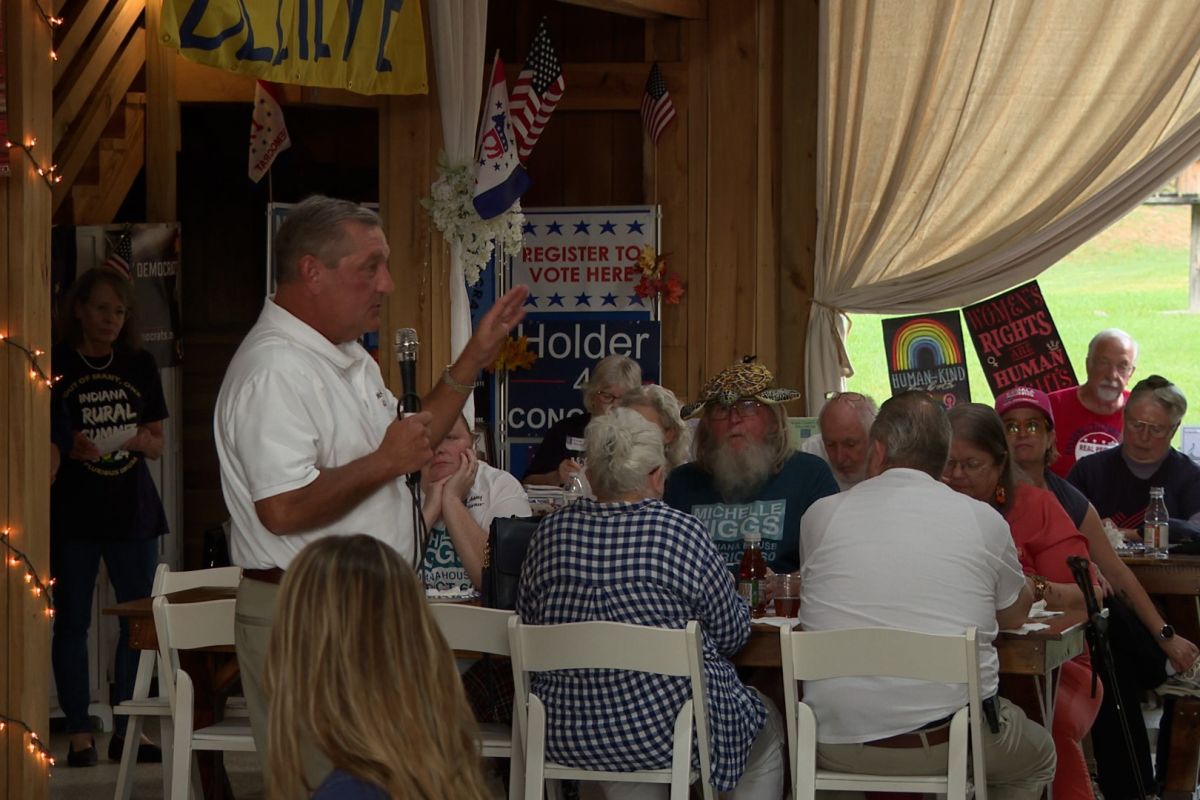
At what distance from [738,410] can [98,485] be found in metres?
2.57

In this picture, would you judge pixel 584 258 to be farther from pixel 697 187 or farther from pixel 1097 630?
pixel 1097 630

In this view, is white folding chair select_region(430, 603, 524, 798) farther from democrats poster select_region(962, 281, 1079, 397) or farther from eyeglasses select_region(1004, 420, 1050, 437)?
democrats poster select_region(962, 281, 1079, 397)

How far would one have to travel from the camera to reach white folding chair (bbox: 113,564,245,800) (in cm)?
484

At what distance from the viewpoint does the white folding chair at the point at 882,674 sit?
3732mm

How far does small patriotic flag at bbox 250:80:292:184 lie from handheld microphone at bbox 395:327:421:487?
4.89m

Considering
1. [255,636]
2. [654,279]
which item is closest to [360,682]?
[255,636]

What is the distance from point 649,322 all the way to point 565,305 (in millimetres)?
429

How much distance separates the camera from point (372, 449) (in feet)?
11.0

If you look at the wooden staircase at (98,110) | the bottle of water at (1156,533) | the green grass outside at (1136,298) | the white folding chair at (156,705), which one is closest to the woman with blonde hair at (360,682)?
the white folding chair at (156,705)

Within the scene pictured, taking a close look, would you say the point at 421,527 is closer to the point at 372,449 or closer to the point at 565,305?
the point at 372,449

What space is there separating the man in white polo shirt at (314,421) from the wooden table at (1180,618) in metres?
2.98

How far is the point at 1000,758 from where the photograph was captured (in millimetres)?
4070

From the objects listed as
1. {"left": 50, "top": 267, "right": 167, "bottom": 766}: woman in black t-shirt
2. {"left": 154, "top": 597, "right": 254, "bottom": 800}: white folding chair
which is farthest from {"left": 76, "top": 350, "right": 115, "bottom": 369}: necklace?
{"left": 154, "top": 597, "right": 254, "bottom": 800}: white folding chair

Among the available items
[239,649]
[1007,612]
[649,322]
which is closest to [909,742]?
[1007,612]
